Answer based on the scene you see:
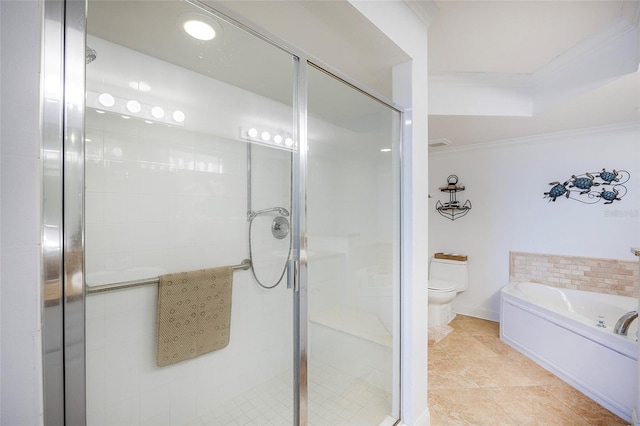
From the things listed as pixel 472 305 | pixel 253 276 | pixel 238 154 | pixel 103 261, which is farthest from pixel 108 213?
pixel 472 305

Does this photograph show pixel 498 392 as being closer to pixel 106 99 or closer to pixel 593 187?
pixel 593 187

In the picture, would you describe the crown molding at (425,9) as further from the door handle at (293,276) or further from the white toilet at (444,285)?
the white toilet at (444,285)

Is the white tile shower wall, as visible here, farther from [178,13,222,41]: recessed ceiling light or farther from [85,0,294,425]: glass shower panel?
[178,13,222,41]: recessed ceiling light

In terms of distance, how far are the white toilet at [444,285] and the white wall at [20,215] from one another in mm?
3375

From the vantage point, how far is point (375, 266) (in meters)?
2.04

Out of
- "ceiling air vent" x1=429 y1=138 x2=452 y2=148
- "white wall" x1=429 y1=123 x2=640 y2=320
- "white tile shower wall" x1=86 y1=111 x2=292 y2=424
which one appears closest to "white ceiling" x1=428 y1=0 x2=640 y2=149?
"white wall" x1=429 y1=123 x2=640 y2=320

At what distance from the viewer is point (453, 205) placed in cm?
400

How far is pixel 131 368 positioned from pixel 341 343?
1.20 metres

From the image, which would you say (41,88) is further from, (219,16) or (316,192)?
(316,192)

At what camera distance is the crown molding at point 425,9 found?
5.46 feet

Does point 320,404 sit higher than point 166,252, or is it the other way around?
point 166,252

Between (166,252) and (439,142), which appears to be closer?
(166,252)

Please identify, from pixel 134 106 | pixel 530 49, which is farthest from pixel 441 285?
pixel 134 106

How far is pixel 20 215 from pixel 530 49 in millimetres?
3009
